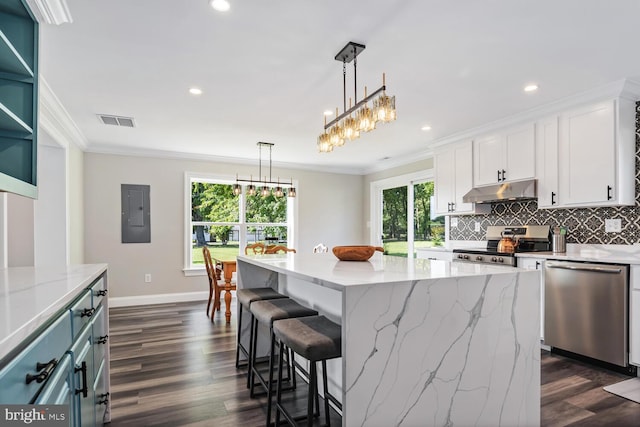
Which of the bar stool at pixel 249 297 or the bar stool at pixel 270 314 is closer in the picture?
the bar stool at pixel 270 314

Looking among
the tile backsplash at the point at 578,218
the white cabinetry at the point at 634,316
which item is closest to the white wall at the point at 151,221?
the tile backsplash at the point at 578,218

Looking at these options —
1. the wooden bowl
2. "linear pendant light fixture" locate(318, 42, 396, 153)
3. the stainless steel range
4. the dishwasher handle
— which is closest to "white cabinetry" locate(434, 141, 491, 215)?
the stainless steel range

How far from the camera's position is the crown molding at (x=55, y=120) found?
10.5 feet

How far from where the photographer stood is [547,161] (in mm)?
3682

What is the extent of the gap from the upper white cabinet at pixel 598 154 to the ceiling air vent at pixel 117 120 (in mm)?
4568

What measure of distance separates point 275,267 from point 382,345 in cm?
90

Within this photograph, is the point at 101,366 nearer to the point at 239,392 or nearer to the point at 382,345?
the point at 239,392

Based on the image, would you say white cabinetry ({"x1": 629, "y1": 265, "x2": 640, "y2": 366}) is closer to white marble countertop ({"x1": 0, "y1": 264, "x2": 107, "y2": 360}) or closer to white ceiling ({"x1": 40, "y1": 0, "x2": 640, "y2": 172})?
white ceiling ({"x1": 40, "y1": 0, "x2": 640, "y2": 172})

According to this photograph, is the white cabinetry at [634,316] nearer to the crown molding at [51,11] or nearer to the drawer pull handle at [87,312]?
the drawer pull handle at [87,312]

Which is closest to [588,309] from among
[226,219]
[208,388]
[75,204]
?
[208,388]

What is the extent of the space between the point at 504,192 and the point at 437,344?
2.85 m

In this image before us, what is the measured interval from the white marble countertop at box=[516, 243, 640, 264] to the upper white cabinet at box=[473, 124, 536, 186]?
33.6 inches

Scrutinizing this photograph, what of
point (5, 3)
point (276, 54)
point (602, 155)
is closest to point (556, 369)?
point (602, 155)

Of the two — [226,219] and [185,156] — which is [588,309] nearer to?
[226,219]
